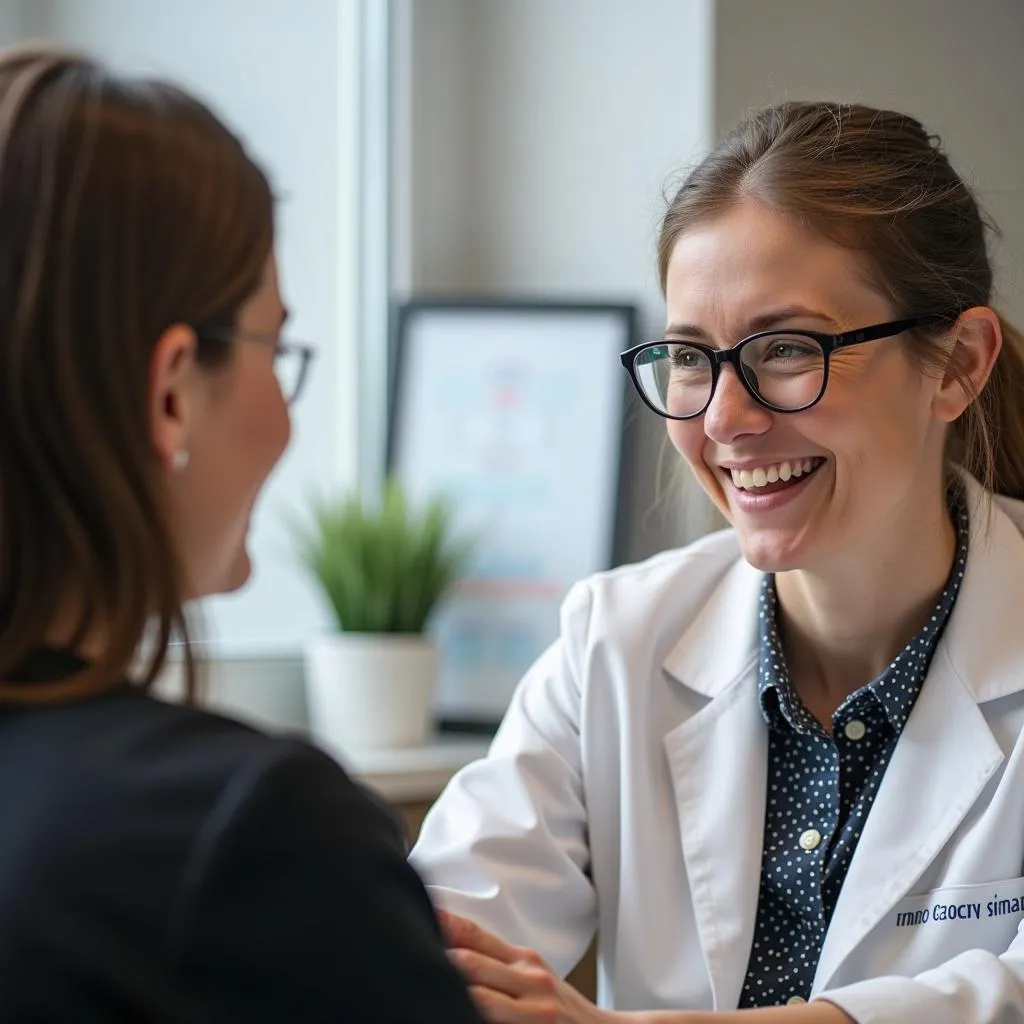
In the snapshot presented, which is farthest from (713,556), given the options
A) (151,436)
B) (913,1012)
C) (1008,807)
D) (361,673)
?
(151,436)

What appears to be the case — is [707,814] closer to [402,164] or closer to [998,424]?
[998,424]

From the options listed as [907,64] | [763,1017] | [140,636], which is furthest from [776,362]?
[907,64]

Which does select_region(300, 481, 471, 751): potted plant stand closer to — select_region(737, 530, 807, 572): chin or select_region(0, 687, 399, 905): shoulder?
select_region(737, 530, 807, 572): chin

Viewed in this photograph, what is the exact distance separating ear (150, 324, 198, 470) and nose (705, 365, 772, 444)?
732 millimetres

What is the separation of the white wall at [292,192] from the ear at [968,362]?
149 centimetres

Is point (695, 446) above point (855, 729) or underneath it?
above

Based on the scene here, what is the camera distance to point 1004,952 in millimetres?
1375

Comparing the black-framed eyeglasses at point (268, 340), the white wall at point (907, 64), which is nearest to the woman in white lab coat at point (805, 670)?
the black-framed eyeglasses at point (268, 340)

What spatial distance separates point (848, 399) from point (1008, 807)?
0.42 m

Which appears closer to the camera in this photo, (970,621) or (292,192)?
(970,621)

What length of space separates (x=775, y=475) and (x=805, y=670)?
0.85 ft

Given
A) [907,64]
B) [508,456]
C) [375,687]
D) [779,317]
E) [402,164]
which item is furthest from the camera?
[402,164]

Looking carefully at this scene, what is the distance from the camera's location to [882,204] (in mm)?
1428

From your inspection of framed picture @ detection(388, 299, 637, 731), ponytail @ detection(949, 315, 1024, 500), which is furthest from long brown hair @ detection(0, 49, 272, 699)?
framed picture @ detection(388, 299, 637, 731)
